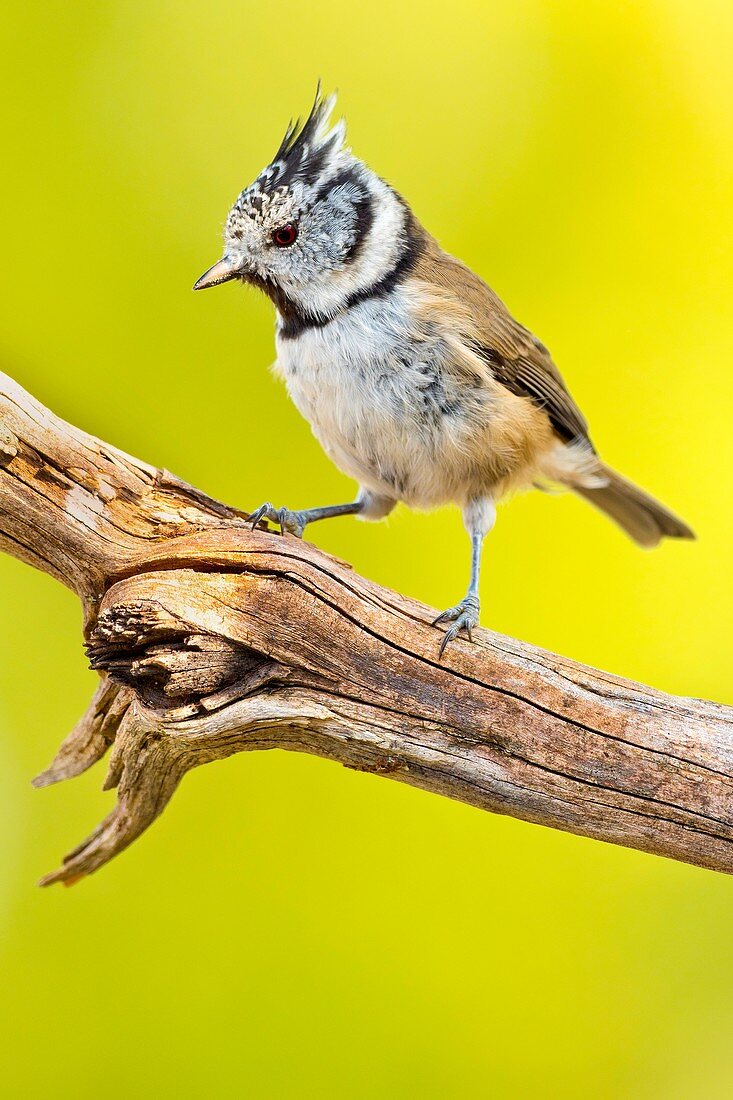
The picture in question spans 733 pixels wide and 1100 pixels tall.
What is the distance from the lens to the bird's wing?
6.78 feet

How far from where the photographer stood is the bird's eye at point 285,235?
1968 millimetres

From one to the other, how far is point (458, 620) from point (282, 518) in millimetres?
492

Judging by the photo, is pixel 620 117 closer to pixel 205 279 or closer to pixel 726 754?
pixel 205 279

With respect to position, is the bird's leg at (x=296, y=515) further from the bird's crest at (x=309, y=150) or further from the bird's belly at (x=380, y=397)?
the bird's crest at (x=309, y=150)

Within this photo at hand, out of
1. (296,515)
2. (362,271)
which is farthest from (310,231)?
(296,515)

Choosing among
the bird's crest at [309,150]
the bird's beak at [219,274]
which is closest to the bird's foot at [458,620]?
the bird's beak at [219,274]

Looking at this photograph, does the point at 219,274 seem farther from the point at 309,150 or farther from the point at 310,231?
the point at 309,150

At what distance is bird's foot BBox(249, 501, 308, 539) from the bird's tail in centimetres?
80

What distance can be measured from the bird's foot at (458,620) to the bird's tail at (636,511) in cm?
88

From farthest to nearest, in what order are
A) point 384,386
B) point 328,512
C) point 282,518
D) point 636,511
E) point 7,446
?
point 636,511 < point 328,512 < point 282,518 < point 384,386 < point 7,446

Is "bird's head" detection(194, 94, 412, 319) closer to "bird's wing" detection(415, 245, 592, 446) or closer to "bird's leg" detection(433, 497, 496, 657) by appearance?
"bird's wing" detection(415, 245, 592, 446)

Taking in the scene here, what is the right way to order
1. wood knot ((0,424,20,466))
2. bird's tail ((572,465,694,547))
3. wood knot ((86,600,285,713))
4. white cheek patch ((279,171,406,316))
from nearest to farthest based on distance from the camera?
1. wood knot ((86,600,285,713))
2. wood knot ((0,424,20,466))
3. white cheek patch ((279,171,406,316))
4. bird's tail ((572,465,694,547))

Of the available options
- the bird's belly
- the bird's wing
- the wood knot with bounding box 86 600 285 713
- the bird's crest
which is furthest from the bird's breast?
the wood knot with bounding box 86 600 285 713

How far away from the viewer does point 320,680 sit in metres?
1.66
